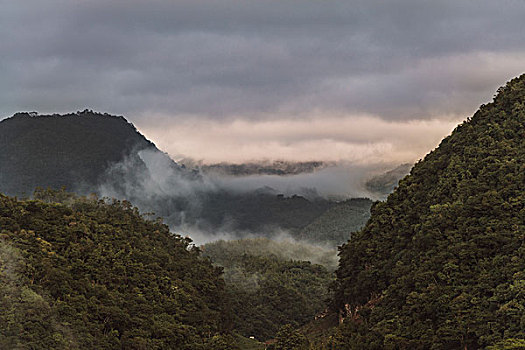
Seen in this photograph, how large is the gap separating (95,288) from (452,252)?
3106cm

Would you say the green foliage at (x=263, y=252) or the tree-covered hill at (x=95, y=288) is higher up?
the green foliage at (x=263, y=252)

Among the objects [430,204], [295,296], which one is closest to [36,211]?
[430,204]

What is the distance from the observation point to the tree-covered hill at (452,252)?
40.4 meters

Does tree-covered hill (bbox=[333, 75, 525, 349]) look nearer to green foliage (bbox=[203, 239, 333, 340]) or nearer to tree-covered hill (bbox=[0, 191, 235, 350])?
tree-covered hill (bbox=[0, 191, 235, 350])

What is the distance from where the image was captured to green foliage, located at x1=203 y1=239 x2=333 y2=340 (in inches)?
4144

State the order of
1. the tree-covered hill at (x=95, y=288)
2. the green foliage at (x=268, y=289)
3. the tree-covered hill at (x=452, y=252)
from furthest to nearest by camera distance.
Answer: the green foliage at (x=268, y=289) → the tree-covered hill at (x=95, y=288) → the tree-covered hill at (x=452, y=252)

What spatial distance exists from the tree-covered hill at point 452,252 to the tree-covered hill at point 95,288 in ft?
54.3

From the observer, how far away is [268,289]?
124 metres

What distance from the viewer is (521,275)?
3903cm

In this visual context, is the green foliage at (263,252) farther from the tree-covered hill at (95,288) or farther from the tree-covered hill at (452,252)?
the tree-covered hill at (452,252)

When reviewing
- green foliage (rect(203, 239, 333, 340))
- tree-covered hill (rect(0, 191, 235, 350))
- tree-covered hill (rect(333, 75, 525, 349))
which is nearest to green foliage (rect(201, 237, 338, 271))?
green foliage (rect(203, 239, 333, 340))

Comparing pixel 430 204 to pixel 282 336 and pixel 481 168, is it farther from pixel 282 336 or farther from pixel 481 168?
pixel 282 336

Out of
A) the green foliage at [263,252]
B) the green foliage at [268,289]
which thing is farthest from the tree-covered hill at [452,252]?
the green foliage at [263,252]

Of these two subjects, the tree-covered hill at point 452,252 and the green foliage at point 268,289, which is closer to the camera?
the tree-covered hill at point 452,252
